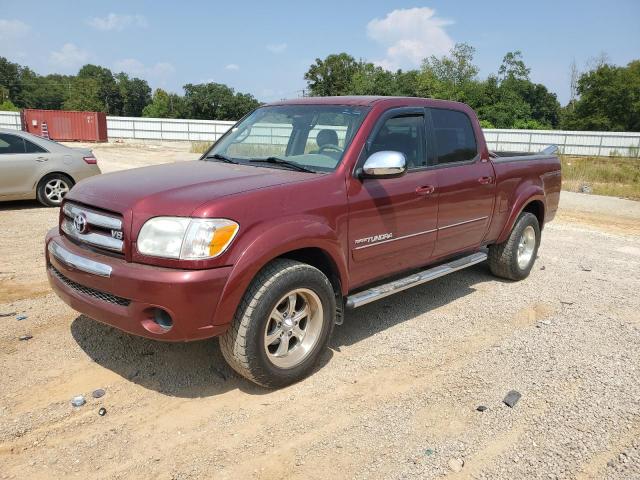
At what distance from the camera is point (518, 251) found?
6.12 metres

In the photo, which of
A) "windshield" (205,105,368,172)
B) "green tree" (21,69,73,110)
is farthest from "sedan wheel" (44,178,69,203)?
"green tree" (21,69,73,110)

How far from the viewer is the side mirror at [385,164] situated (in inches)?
145

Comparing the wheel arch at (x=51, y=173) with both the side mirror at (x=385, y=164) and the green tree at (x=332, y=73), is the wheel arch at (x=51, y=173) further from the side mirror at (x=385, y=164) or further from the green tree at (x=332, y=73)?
the green tree at (x=332, y=73)

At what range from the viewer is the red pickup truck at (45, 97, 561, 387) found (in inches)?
119

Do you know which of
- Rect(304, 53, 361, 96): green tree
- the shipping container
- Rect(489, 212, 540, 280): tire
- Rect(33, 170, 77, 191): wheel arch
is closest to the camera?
Rect(489, 212, 540, 280): tire

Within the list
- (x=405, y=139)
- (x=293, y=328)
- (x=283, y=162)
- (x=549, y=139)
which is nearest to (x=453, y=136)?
(x=405, y=139)

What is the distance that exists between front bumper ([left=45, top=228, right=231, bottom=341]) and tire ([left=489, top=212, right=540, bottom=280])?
389 cm

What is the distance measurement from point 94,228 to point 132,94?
12162 centimetres

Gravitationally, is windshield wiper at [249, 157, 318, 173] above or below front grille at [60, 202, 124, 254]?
above

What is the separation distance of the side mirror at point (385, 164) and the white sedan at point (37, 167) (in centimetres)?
771

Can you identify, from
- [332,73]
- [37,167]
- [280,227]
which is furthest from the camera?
[332,73]

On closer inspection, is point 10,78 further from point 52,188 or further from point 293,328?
point 293,328

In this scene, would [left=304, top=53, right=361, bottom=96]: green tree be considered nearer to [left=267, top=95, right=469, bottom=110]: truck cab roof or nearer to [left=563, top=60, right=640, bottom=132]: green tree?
[left=563, top=60, right=640, bottom=132]: green tree

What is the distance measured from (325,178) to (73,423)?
220 centimetres
